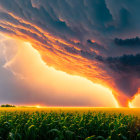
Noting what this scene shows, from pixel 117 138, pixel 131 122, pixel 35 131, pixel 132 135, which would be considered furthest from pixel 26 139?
pixel 131 122

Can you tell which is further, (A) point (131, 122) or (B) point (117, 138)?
(A) point (131, 122)

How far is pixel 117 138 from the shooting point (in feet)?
28.6

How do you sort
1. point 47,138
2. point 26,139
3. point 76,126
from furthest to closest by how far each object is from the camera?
1. point 76,126
2. point 47,138
3. point 26,139

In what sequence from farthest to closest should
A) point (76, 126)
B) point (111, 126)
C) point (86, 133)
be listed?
point (111, 126) < point (76, 126) < point (86, 133)

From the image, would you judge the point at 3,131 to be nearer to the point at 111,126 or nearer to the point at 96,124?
the point at 96,124

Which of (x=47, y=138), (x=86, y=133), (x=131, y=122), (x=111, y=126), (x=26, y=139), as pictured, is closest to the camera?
(x=26, y=139)

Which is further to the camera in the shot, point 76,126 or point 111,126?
point 111,126

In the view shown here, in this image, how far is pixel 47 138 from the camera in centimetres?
845

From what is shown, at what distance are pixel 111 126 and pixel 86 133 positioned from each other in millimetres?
2206

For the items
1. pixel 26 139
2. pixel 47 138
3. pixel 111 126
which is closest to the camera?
pixel 26 139

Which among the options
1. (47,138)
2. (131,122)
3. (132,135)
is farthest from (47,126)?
(131,122)

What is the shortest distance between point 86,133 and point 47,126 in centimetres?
235

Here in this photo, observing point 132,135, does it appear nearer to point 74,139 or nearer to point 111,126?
point 111,126

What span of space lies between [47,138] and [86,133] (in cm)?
215
